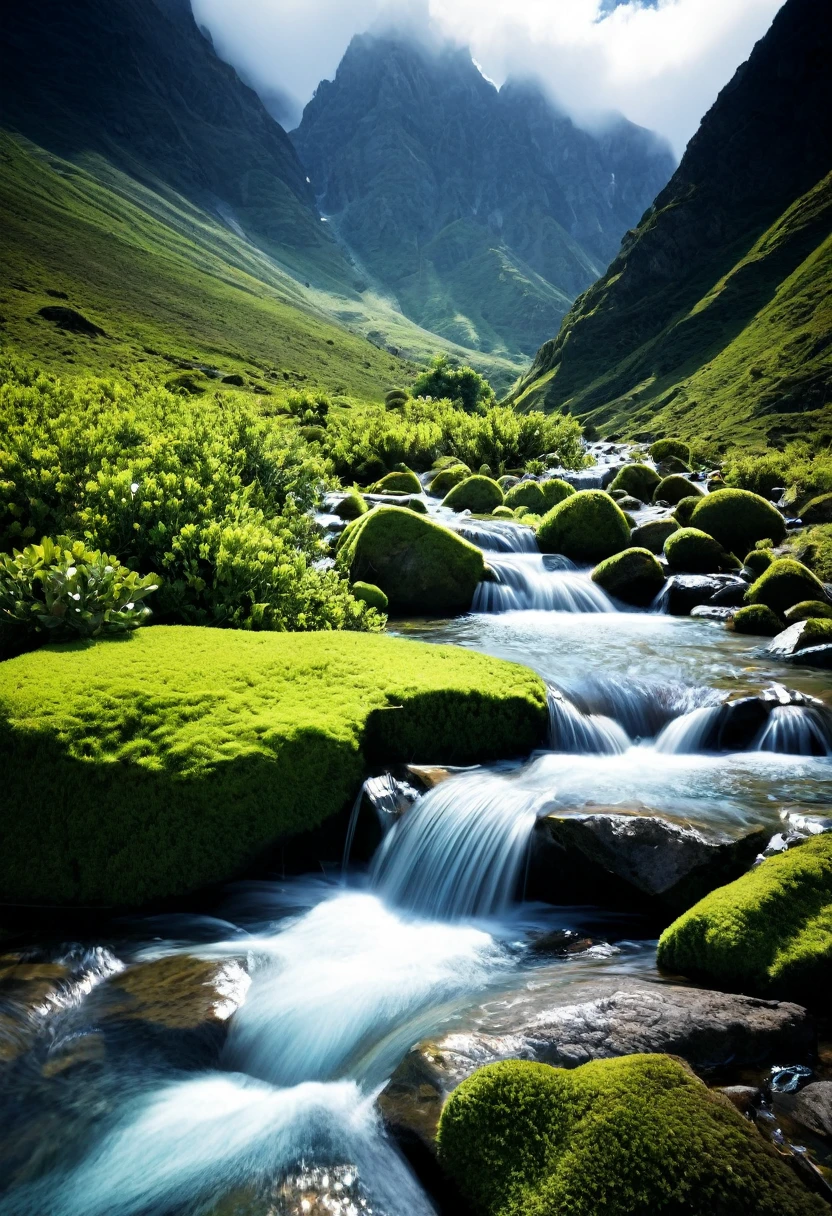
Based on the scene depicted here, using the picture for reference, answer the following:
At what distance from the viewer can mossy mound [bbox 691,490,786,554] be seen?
25781 mm

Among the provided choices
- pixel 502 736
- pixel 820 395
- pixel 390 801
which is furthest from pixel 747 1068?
pixel 820 395

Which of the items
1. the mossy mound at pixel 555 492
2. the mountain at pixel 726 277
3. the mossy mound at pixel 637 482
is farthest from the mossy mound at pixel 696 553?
the mountain at pixel 726 277

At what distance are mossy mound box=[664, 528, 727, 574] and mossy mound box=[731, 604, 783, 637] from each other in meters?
5.63

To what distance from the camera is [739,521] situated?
2592 centimetres

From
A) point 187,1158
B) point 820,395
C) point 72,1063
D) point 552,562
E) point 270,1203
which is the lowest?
point 72,1063

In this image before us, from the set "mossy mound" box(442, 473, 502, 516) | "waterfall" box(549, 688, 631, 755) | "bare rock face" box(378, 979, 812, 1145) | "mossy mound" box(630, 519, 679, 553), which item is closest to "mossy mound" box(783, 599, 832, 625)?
"mossy mound" box(630, 519, 679, 553)

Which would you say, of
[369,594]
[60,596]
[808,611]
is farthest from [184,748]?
[808,611]

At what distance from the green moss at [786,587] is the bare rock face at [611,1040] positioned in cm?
1587

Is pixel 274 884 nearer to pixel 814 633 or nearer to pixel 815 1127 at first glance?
pixel 815 1127

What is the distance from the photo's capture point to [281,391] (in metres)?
101

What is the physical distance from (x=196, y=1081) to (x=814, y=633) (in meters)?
14.8

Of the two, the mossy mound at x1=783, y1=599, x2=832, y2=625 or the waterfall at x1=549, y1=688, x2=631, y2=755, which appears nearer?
the waterfall at x1=549, y1=688, x2=631, y2=755

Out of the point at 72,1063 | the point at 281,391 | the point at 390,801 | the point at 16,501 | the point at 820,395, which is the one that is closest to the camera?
the point at 72,1063

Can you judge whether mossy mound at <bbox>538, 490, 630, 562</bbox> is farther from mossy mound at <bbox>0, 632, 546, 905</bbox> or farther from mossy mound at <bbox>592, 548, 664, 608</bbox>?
mossy mound at <bbox>0, 632, 546, 905</bbox>
